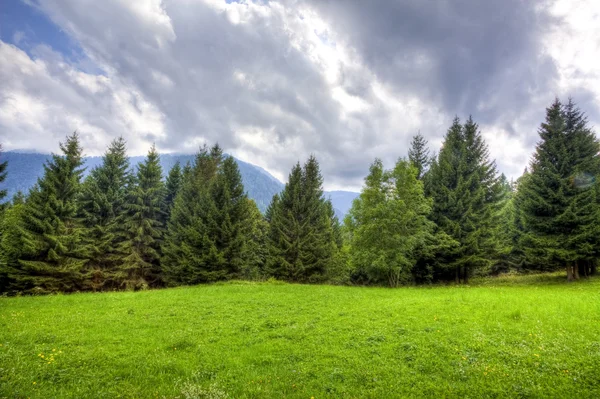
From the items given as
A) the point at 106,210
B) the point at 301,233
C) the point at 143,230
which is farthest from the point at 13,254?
the point at 301,233

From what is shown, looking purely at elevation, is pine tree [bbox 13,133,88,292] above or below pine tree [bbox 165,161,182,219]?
below

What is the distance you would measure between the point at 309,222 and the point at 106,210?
2197 cm

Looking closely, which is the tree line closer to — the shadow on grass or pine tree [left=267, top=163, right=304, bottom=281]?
pine tree [left=267, top=163, right=304, bottom=281]

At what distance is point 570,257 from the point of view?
821 inches

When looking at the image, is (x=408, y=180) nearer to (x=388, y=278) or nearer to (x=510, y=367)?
(x=388, y=278)

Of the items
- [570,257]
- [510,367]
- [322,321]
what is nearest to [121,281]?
[322,321]

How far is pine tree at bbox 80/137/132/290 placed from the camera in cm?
2777

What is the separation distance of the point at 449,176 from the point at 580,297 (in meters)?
15.2

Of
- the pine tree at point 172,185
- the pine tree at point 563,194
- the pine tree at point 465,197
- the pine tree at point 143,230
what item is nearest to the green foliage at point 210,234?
the pine tree at point 143,230

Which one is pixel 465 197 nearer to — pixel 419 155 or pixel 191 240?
pixel 419 155

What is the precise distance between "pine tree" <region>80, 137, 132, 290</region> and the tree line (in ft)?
0.38

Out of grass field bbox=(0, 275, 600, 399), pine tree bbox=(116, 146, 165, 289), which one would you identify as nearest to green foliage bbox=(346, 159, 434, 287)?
grass field bbox=(0, 275, 600, 399)

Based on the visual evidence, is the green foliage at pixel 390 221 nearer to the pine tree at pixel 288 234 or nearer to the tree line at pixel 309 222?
the tree line at pixel 309 222

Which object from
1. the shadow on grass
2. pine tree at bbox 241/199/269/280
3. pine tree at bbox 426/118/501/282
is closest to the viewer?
the shadow on grass
